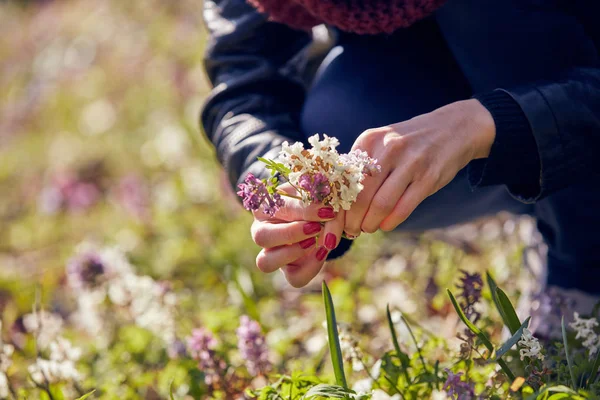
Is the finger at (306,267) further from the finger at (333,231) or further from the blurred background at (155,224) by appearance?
the blurred background at (155,224)

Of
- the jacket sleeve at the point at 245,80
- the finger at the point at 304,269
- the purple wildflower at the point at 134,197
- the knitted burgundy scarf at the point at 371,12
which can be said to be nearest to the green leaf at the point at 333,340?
the finger at the point at 304,269

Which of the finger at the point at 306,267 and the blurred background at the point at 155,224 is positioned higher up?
the finger at the point at 306,267

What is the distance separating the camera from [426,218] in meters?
1.33

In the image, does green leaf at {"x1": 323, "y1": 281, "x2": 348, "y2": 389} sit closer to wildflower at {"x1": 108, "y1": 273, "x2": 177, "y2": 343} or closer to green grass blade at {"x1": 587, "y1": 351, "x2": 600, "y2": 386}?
green grass blade at {"x1": 587, "y1": 351, "x2": 600, "y2": 386}

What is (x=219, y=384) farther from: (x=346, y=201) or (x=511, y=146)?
(x=511, y=146)

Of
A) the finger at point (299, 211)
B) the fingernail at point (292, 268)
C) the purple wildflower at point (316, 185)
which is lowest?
the fingernail at point (292, 268)

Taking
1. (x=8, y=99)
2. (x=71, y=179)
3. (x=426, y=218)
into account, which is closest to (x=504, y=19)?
(x=426, y=218)

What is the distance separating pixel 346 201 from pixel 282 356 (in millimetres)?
707

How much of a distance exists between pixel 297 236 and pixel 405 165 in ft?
0.60

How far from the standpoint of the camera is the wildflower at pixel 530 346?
862 millimetres

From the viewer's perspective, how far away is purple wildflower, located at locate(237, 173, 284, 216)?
0.87 m

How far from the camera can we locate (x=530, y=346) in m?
0.87

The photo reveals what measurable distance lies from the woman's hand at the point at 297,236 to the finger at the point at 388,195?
2.0 inches

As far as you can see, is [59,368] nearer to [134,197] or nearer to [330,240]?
[330,240]
